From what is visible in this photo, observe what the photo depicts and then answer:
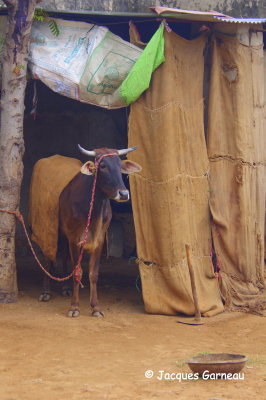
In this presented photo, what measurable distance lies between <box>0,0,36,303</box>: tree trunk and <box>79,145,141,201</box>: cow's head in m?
0.89

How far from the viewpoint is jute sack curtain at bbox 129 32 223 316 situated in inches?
318

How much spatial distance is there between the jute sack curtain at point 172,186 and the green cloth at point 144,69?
0.41 ft

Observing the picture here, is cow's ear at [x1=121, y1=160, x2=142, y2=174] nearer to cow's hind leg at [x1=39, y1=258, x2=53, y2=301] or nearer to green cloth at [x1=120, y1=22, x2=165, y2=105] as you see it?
green cloth at [x1=120, y1=22, x2=165, y2=105]

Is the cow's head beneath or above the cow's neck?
above

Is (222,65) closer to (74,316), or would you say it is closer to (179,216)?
(179,216)

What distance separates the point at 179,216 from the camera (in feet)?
26.6

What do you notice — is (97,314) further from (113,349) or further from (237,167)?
(237,167)

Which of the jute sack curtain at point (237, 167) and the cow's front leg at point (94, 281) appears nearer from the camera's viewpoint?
the cow's front leg at point (94, 281)

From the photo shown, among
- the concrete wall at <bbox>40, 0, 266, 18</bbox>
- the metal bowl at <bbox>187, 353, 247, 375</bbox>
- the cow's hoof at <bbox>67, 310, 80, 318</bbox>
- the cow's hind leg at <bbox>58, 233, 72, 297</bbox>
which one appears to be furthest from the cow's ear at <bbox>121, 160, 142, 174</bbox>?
the concrete wall at <bbox>40, 0, 266, 18</bbox>

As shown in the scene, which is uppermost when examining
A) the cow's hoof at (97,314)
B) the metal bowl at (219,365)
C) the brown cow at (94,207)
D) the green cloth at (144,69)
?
the green cloth at (144,69)

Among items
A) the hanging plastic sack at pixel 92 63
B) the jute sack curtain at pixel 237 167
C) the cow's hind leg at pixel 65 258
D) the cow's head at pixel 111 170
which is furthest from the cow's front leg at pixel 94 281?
the hanging plastic sack at pixel 92 63

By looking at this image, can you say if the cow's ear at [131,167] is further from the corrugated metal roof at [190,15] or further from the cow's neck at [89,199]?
the corrugated metal roof at [190,15]

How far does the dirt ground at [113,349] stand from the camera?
213 inches

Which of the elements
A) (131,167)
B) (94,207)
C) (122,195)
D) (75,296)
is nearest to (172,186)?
(131,167)
